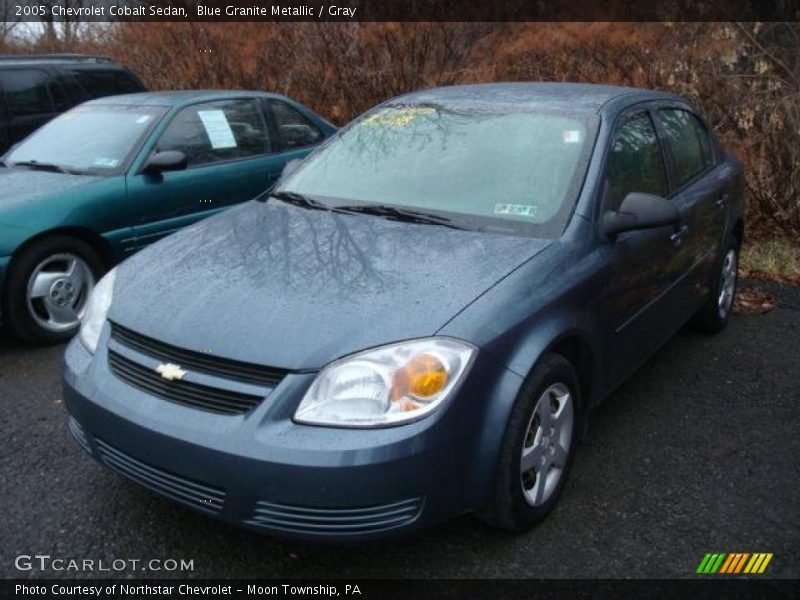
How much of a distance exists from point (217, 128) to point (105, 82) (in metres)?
3.03

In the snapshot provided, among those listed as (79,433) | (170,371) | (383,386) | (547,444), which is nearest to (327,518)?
(383,386)

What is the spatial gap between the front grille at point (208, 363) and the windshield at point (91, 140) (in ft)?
9.64

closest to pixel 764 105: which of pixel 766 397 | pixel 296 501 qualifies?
pixel 766 397

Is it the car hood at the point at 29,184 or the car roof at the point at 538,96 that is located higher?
the car roof at the point at 538,96

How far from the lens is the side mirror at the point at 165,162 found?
511cm

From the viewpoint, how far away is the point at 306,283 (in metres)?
2.68

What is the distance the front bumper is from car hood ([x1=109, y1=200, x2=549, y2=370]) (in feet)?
0.67

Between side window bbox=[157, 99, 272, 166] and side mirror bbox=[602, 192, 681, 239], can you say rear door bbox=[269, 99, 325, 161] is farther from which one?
side mirror bbox=[602, 192, 681, 239]

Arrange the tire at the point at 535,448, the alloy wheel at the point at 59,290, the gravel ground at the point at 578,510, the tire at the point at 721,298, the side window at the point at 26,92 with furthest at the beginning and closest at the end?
the side window at the point at 26,92
the tire at the point at 721,298
the alloy wheel at the point at 59,290
the gravel ground at the point at 578,510
the tire at the point at 535,448

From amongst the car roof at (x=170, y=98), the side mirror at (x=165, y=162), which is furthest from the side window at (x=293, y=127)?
the side mirror at (x=165, y=162)

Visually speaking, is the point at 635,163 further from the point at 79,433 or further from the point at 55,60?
the point at 55,60

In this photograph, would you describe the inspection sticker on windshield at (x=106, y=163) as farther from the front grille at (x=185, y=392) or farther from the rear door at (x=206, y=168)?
the front grille at (x=185, y=392)

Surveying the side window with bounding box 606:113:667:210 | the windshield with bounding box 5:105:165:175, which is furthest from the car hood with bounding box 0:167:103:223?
the side window with bounding box 606:113:667:210

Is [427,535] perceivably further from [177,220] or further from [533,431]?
[177,220]
